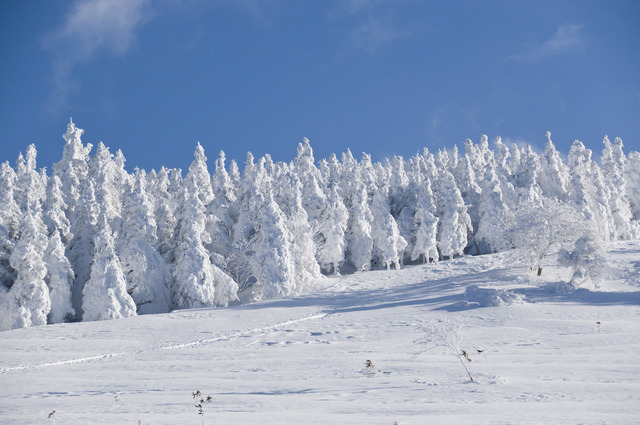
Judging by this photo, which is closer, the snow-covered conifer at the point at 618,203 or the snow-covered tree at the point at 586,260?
the snow-covered tree at the point at 586,260

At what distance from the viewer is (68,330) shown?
32.8 meters

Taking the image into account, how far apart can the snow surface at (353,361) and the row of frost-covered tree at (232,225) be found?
3687 mm

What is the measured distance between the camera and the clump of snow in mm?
35000

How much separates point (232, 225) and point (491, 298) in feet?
102

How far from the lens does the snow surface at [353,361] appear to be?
1580 cm

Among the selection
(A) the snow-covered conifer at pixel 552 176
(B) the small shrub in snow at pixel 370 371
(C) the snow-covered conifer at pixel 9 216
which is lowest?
(B) the small shrub in snow at pixel 370 371

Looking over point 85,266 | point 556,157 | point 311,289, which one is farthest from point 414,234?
point 85,266

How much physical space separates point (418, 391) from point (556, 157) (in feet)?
226

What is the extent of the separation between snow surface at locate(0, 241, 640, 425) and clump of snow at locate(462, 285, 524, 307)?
4.9 inches

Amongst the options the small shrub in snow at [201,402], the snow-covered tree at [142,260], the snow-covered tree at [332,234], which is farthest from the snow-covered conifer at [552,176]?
the small shrub in snow at [201,402]

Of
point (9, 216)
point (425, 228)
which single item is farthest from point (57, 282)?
point (425, 228)

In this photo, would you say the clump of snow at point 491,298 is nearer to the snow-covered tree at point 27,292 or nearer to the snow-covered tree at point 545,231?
the snow-covered tree at point 545,231

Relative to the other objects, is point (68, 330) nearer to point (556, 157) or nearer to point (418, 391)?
point (418, 391)

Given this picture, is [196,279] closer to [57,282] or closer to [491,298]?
[57,282]
